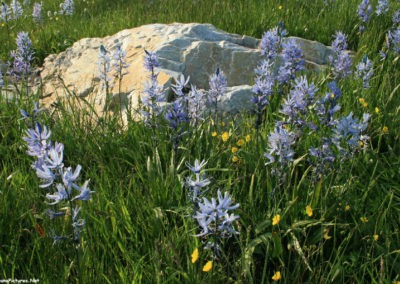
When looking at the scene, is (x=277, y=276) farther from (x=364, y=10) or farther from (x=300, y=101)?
(x=364, y=10)

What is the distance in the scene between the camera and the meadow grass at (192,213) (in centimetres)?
195

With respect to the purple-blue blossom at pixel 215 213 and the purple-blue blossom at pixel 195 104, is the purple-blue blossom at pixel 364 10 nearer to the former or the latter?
the purple-blue blossom at pixel 195 104

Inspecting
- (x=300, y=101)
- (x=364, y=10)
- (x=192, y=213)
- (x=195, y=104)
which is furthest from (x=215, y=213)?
(x=364, y=10)

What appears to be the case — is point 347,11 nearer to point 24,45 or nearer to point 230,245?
point 24,45

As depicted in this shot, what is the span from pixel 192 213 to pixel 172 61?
→ 97.6 inches

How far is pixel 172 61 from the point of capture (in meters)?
4.34

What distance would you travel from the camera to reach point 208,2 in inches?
290

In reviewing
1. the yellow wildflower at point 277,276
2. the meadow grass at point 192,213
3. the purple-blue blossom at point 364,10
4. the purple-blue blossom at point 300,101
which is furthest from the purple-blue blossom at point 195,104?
the purple-blue blossom at point 364,10

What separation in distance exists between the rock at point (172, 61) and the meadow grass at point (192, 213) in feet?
2.62

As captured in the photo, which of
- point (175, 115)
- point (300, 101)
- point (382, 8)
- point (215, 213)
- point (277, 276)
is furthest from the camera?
point (382, 8)

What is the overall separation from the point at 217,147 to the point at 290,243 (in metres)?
0.95

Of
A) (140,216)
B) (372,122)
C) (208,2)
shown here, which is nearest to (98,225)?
(140,216)

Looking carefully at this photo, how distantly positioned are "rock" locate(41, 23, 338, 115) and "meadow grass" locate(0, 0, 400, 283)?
2.62ft

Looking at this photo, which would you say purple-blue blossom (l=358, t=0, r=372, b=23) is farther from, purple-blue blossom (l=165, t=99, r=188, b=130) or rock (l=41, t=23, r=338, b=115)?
purple-blue blossom (l=165, t=99, r=188, b=130)
